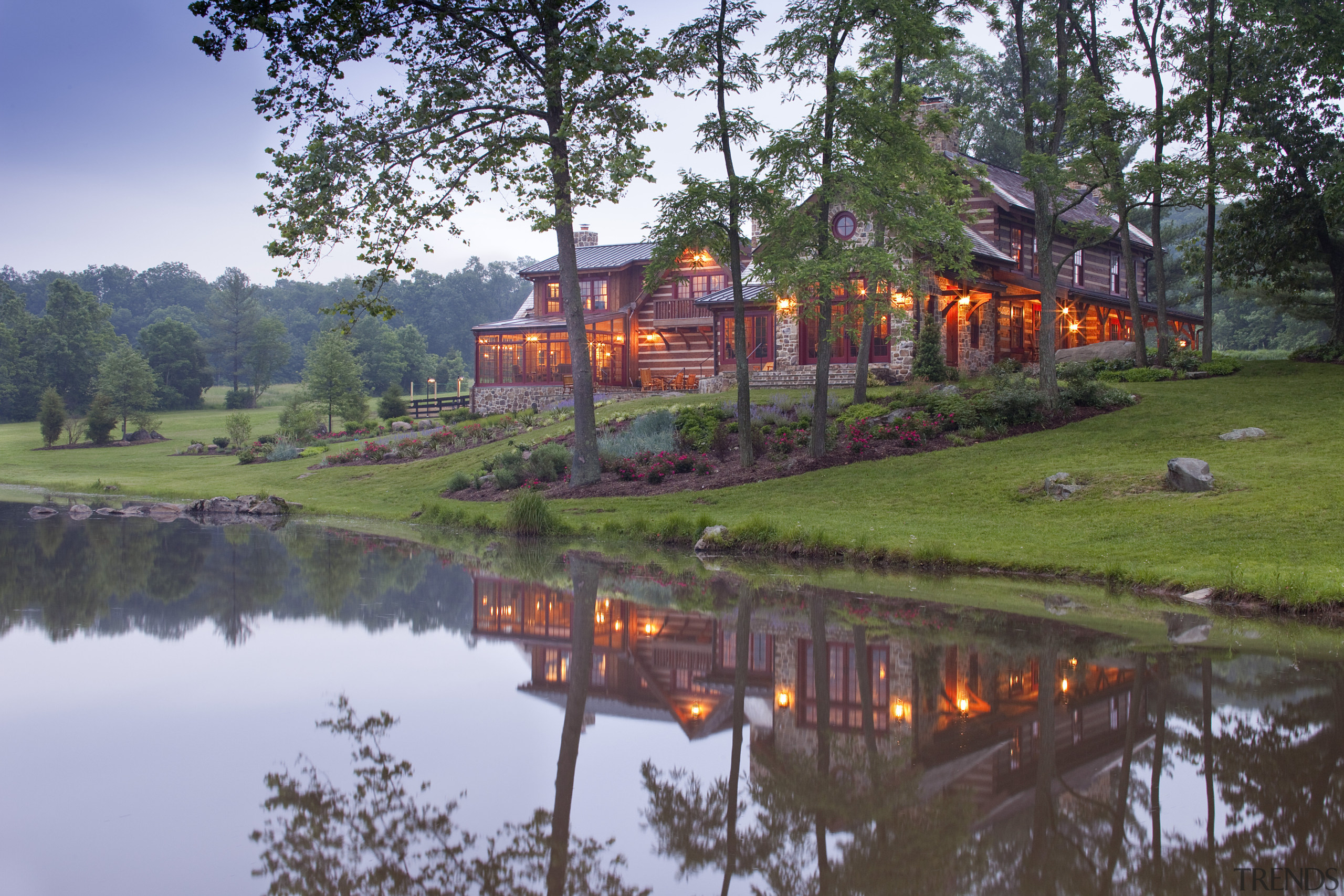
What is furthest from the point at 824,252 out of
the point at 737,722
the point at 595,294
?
the point at 595,294

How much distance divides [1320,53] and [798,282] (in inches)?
690

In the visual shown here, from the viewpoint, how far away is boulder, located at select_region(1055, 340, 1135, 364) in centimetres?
2906

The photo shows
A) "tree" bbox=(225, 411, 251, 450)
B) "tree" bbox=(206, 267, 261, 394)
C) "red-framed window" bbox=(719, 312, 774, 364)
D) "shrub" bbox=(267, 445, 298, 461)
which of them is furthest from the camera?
"tree" bbox=(206, 267, 261, 394)

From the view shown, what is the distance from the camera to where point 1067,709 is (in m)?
6.20

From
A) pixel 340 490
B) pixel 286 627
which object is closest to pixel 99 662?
pixel 286 627

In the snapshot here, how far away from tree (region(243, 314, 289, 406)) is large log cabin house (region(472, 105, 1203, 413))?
34627mm

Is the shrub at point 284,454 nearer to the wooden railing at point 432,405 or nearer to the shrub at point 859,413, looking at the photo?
the wooden railing at point 432,405

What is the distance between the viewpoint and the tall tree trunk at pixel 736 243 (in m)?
20.3

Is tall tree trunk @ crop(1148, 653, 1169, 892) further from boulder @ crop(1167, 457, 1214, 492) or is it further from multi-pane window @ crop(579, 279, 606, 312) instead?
multi-pane window @ crop(579, 279, 606, 312)

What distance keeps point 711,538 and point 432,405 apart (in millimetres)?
41481

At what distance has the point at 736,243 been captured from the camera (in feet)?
69.9

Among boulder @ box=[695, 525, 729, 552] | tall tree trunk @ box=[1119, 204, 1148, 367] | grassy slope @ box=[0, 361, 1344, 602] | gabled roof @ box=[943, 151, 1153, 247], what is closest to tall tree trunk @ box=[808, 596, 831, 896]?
grassy slope @ box=[0, 361, 1344, 602]

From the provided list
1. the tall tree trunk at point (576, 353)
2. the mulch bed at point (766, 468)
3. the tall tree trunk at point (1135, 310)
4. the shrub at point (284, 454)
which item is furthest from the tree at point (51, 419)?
the tall tree trunk at point (1135, 310)

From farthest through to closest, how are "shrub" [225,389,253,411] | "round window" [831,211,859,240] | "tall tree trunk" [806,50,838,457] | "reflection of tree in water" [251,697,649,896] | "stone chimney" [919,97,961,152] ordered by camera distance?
"shrub" [225,389,253,411] < "round window" [831,211,859,240] < "stone chimney" [919,97,961,152] < "tall tree trunk" [806,50,838,457] < "reflection of tree in water" [251,697,649,896]
